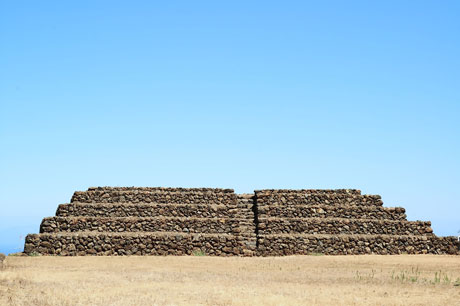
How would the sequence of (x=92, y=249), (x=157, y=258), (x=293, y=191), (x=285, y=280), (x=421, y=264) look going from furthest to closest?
(x=293, y=191) → (x=92, y=249) → (x=157, y=258) → (x=421, y=264) → (x=285, y=280)

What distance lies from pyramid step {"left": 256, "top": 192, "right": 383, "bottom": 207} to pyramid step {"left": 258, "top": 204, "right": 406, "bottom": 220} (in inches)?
19.5

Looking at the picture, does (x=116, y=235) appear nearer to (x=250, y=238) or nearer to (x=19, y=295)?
(x=250, y=238)

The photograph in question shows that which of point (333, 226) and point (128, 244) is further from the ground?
point (333, 226)

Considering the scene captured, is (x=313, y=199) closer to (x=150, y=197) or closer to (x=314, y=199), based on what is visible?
(x=314, y=199)

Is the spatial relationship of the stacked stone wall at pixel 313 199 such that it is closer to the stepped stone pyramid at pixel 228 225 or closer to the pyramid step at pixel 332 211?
the stepped stone pyramid at pixel 228 225

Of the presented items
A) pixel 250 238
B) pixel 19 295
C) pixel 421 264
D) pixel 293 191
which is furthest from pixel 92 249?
pixel 421 264

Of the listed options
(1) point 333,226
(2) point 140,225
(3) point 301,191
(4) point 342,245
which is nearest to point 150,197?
(2) point 140,225

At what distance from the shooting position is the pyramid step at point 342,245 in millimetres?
32188

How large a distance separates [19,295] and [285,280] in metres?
9.60

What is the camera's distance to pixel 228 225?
3319 cm

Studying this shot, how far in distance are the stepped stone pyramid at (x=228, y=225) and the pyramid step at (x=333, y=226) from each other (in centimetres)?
7

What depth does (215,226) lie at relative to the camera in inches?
1305

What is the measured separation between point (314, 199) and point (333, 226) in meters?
2.97

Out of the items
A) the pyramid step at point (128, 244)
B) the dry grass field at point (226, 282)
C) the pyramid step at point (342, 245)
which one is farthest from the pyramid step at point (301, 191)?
the dry grass field at point (226, 282)
